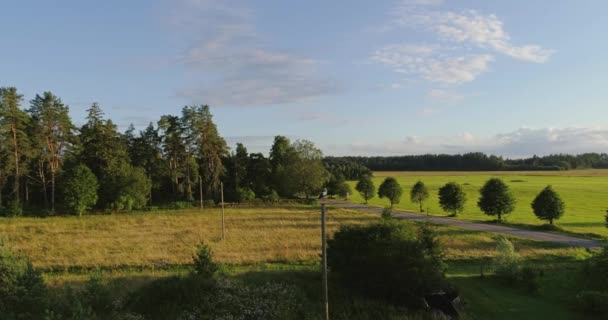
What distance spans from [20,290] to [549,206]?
48517mm

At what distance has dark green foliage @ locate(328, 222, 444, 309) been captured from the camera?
676 inches

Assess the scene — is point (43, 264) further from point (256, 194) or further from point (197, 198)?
point (256, 194)

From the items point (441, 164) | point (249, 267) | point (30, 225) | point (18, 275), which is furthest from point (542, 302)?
point (441, 164)

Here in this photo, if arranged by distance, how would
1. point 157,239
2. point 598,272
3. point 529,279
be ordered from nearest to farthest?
point 598,272 < point 529,279 < point 157,239

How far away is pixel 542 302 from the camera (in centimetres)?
1953

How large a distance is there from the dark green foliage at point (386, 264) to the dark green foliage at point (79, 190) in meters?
44.9

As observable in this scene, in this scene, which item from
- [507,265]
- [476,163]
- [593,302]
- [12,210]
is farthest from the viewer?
[476,163]

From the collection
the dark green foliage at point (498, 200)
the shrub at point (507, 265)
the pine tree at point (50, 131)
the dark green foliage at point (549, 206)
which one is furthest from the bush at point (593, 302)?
the pine tree at point (50, 131)

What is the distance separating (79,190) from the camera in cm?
5144

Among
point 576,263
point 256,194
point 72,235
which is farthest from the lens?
point 256,194

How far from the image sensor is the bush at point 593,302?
17516mm

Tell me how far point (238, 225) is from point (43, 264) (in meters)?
20.5

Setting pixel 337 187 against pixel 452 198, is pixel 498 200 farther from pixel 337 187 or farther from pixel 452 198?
pixel 337 187

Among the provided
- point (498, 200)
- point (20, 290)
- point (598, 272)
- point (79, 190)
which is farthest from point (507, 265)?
point (79, 190)
